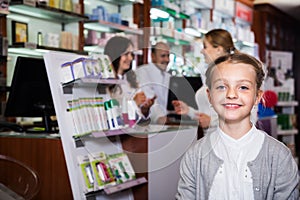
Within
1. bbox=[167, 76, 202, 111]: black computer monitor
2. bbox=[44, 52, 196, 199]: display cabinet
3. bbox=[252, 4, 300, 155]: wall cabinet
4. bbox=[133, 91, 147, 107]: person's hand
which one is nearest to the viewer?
bbox=[44, 52, 196, 199]: display cabinet

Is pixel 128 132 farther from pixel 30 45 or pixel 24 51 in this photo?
pixel 24 51

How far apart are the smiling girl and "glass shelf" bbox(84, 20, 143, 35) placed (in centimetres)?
342

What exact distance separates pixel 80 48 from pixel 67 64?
223cm

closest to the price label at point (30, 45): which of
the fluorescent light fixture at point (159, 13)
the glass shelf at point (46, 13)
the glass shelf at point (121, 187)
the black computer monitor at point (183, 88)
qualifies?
the glass shelf at point (46, 13)

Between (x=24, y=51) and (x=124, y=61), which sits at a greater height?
(x=24, y=51)

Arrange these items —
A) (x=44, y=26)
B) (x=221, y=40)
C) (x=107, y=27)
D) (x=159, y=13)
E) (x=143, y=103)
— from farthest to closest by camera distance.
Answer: (x=159, y=13)
(x=107, y=27)
(x=44, y=26)
(x=143, y=103)
(x=221, y=40)

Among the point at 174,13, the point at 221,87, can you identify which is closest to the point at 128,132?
the point at 221,87

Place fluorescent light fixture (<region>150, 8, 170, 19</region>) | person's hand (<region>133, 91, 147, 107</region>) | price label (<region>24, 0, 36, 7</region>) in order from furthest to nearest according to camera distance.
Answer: fluorescent light fixture (<region>150, 8, 170, 19</region>) < price label (<region>24, 0, 36, 7</region>) < person's hand (<region>133, 91, 147, 107</region>)

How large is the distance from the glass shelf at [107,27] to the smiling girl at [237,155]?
3420 mm

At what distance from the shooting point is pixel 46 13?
446cm

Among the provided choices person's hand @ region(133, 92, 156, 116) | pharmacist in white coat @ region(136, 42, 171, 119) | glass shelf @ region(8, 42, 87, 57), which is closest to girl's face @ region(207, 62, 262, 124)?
person's hand @ region(133, 92, 156, 116)

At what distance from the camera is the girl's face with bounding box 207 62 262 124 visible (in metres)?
1.62

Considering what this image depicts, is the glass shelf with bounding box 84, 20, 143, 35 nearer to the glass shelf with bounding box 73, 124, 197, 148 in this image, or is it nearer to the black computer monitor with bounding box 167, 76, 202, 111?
the black computer monitor with bounding box 167, 76, 202, 111

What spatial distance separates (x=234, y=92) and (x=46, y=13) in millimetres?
3257
